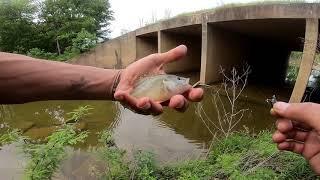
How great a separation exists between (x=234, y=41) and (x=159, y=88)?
1526 centimetres

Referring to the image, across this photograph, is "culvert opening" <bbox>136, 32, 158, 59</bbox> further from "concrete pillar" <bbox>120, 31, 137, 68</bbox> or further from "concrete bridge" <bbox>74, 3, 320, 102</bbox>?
"concrete pillar" <bbox>120, 31, 137, 68</bbox>

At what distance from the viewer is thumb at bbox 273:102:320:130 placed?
2.71 metres

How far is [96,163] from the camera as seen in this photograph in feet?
25.1

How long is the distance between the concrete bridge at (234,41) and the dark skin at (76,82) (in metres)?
9.33

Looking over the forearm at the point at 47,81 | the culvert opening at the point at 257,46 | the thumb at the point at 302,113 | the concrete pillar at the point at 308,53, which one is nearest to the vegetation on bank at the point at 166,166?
the thumb at the point at 302,113

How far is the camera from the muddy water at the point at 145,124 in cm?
878

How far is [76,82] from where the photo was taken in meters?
2.56

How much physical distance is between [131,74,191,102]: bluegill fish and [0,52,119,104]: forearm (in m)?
0.19

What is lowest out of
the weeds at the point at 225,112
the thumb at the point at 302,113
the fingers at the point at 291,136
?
the weeds at the point at 225,112

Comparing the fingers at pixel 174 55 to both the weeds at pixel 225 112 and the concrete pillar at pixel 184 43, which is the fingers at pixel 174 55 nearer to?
the weeds at pixel 225 112

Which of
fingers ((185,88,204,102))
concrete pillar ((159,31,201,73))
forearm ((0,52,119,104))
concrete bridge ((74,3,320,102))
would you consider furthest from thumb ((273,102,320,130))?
concrete pillar ((159,31,201,73))

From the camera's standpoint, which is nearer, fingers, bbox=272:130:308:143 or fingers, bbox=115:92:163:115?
fingers, bbox=115:92:163:115

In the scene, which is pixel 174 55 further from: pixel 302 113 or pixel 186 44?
pixel 186 44

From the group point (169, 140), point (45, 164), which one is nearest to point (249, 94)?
point (169, 140)
